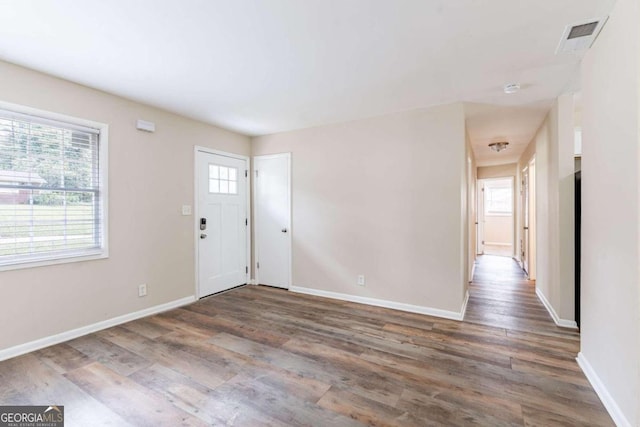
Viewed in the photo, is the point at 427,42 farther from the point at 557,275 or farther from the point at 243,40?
the point at 557,275

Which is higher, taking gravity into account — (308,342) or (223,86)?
(223,86)

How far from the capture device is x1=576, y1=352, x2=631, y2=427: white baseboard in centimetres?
159

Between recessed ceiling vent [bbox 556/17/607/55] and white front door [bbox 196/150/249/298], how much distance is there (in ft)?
12.7

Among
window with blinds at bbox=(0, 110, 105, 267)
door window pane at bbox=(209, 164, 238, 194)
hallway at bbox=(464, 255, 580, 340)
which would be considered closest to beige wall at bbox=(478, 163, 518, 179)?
hallway at bbox=(464, 255, 580, 340)

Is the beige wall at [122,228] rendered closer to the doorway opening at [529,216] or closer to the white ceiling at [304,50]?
the white ceiling at [304,50]

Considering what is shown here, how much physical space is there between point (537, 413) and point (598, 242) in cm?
118

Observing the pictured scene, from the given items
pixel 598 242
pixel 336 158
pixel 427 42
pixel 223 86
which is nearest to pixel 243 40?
pixel 223 86

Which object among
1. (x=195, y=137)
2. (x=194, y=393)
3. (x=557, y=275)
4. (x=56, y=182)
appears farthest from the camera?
(x=195, y=137)

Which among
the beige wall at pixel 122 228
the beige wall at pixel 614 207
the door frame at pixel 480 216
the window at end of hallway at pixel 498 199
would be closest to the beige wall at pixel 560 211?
the beige wall at pixel 614 207

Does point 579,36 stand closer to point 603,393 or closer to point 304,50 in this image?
point 304,50

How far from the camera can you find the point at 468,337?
2.73 meters

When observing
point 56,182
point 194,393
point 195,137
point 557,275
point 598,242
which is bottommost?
point 194,393

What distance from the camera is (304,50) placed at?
218 centimetres

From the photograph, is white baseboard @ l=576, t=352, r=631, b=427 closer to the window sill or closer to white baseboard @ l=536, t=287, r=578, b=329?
white baseboard @ l=536, t=287, r=578, b=329
